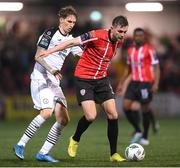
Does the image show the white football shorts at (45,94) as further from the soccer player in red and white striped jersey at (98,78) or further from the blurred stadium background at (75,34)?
the blurred stadium background at (75,34)

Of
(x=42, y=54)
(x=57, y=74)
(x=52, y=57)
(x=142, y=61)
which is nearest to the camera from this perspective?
(x=57, y=74)

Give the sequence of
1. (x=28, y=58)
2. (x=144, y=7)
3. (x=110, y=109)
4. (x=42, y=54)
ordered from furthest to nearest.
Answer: (x=144, y=7), (x=28, y=58), (x=110, y=109), (x=42, y=54)

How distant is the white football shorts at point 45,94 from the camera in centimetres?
1074

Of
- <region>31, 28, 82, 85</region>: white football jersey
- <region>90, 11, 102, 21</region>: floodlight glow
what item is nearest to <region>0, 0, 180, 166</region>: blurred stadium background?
<region>90, 11, 102, 21</region>: floodlight glow

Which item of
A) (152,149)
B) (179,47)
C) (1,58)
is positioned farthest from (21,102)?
(152,149)

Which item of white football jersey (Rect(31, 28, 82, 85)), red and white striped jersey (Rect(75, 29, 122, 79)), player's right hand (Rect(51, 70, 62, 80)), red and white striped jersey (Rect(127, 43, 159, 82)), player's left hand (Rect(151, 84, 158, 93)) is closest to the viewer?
player's right hand (Rect(51, 70, 62, 80))

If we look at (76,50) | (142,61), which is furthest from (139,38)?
(76,50)

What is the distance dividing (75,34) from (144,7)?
3.29 meters

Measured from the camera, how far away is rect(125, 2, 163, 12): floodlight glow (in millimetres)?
27562

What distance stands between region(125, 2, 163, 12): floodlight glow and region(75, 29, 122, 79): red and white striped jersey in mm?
16705

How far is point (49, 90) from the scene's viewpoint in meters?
10.9

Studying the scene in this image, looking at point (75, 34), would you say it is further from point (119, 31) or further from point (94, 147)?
point (119, 31)

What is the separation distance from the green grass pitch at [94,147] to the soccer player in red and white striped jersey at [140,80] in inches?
23.9

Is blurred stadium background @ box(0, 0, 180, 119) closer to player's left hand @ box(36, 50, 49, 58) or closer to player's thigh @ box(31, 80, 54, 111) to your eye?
player's thigh @ box(31, 80, 54, 111)
